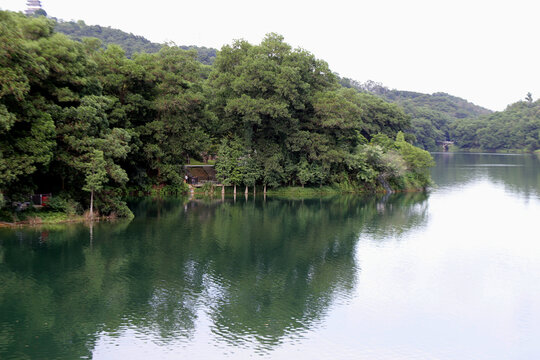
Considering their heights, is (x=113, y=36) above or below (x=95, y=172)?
above

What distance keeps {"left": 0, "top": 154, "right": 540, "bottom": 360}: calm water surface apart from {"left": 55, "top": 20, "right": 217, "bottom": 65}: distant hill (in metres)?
100

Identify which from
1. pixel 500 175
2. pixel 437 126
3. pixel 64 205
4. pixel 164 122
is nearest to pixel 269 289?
pixel 64 205

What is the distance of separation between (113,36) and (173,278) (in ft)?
442

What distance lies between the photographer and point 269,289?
78.4ft

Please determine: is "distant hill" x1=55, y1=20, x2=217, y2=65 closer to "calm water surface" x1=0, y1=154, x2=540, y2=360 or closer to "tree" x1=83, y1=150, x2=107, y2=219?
"tree" x1=83, y1=150, x2=107, y2=219

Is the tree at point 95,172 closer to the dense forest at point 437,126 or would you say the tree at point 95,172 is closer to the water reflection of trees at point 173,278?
the water reflection of trees at point 173,278

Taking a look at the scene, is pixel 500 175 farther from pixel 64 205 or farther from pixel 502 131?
pixel 502 131

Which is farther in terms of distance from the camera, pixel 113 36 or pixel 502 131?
pixel 502 131

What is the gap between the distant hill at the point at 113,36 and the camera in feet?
432

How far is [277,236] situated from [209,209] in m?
12.6

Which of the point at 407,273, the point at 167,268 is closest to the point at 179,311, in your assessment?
the point at 167,268

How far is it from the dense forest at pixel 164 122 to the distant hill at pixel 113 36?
7685 centimetres

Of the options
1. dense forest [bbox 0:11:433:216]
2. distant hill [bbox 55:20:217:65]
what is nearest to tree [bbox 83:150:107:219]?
dense forest [bbox 0:11:433:216]

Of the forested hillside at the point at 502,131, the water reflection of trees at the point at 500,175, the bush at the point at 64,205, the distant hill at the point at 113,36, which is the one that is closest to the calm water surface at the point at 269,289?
the bush at the point at 64,205
